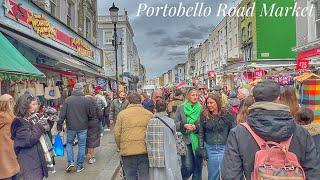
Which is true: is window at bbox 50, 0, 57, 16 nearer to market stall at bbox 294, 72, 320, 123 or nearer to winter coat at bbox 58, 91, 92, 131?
winter coat at bbox 58, 91, 92, 131

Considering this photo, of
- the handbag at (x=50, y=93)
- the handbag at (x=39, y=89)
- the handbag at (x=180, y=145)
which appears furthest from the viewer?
the handbag at (x=50, y=93)

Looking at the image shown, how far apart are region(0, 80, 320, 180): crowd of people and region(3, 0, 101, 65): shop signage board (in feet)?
14.9

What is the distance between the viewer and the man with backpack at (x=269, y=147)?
293cm

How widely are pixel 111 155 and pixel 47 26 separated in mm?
5552

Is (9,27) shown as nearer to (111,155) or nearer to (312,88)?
(111,155)

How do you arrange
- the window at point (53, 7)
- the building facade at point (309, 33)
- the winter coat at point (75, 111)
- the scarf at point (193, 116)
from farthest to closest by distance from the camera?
the building facade at point (309, 33), the window at point (53, 7), the winter coat at point (75, 111), the scarf at point (193, 116)

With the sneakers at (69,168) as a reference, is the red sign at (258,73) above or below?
above

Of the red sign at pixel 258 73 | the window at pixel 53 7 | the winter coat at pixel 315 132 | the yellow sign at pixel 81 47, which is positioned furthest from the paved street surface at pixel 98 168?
the red sign at pixel 258 73

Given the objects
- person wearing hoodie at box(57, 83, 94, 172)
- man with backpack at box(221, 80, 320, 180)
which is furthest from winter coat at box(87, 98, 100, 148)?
man with backpack at box(221, 80, 320, 180)

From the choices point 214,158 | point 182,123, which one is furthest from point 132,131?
point 214,158

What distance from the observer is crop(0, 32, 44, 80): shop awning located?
7318mm

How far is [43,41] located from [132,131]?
28.1 ft

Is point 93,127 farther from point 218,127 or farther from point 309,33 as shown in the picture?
point 309,33

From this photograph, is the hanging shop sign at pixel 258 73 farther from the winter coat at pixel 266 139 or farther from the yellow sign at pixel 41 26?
the winter coat at pixel 266 139
